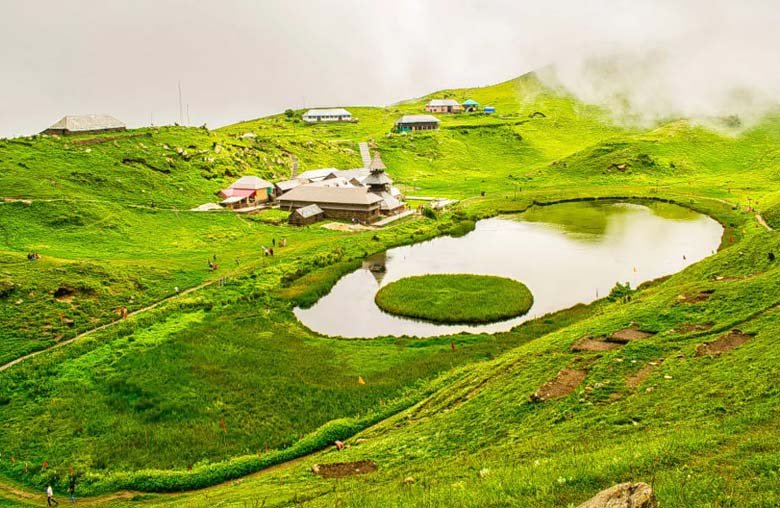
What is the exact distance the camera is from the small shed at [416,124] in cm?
16400

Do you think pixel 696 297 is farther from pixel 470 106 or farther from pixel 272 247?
pixel 470 106

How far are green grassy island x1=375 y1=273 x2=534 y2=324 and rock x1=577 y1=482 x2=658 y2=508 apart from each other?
112 feet

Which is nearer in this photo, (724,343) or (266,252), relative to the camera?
(724,343)

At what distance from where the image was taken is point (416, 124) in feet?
539

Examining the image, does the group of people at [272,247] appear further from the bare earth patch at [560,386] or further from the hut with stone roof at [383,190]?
the bare earth patch at [560,386]

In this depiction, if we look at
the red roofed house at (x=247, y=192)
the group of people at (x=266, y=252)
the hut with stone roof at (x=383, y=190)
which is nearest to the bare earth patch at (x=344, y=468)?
the group of people at (x=266, y=252)

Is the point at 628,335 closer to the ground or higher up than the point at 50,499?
higher up

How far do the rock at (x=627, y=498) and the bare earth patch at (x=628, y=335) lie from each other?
1911cm

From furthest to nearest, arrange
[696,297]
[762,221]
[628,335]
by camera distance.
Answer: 1. [762,221]
2. [696,297]
3. [628,335]

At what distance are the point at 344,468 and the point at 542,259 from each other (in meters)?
43.6

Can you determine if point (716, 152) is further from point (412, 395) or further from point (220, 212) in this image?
point (412, 395)

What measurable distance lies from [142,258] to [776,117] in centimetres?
14934

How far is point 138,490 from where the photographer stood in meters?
25.5

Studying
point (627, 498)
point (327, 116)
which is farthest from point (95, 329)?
point (327, 116)
